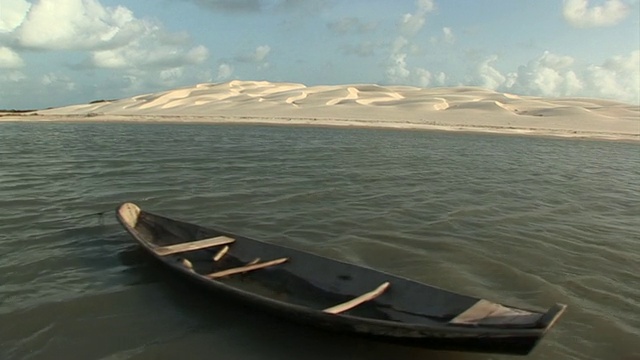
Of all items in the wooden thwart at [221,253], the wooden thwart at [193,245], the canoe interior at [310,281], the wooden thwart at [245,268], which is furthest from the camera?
the wooden thwart at [221,253]

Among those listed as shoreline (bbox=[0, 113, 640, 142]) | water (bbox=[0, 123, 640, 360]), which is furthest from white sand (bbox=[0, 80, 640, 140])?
water (bbox=[0, 123, 640, 360])

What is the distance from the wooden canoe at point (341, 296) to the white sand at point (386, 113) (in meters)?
34.6

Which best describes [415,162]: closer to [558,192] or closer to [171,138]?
[558,192]

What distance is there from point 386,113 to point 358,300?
4505cm

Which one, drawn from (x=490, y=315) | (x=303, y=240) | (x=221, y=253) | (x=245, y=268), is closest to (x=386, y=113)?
(x=303, y=240)

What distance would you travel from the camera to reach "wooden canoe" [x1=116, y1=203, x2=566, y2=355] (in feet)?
14.2

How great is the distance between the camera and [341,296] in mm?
6027

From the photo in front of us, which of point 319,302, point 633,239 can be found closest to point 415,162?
point 633,239

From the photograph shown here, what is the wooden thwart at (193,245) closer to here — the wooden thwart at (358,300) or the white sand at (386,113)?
the wooden thwart at (358,300)

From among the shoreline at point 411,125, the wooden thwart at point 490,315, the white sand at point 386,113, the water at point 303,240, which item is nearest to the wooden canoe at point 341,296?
the wooden thwart at point 490,315

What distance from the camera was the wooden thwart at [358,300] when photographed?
507 centimetres

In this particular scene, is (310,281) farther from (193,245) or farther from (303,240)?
(303,240)

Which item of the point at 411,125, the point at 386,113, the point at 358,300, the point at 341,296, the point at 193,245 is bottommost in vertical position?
the point at 341,296

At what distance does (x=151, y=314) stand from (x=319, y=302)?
212 cm
